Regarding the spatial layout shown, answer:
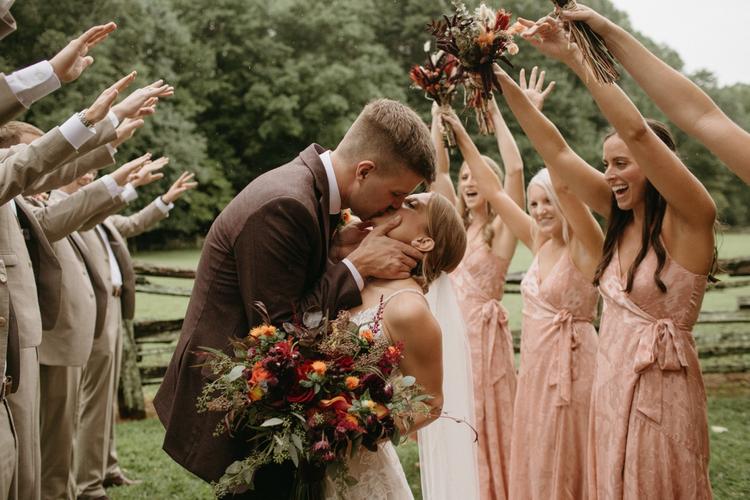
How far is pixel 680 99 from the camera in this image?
8.68 ft

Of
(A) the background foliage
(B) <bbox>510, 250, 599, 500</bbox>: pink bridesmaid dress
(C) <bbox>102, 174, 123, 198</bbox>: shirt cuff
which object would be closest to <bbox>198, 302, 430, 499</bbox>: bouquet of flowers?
(B) <bbox>510, 250, 599, 500</bbox>: pink bridesmaid dress

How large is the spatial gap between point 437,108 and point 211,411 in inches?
123

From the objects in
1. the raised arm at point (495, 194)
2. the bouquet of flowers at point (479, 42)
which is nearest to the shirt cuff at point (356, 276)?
the bouquet of flowers at point (479, 42)

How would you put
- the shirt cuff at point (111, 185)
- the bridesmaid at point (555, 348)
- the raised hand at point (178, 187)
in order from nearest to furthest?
the bridesmaid at point (555, 348)
the shirt cuff at point (111, 185)
the raised hand at point (178, 187)

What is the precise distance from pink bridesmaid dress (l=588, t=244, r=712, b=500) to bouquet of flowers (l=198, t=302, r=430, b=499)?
50.3 inches

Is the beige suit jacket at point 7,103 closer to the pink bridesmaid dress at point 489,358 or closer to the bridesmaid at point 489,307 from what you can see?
the bridesmaid at point 489,307

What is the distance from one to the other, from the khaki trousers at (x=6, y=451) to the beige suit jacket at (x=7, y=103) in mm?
1261

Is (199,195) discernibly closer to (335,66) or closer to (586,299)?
(335,66)

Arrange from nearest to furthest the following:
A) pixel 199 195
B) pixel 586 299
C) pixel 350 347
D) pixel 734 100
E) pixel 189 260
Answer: pixel 350 347 < pixel 586 299 < pixel 189 260 < pixel 199 195 < pixel 734 100

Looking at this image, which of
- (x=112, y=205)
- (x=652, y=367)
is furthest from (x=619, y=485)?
(x=112, y=205)

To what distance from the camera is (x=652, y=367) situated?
3148 mm

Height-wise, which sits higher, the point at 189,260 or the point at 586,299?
the point at 586,299

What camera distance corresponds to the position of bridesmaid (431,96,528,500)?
5184 millimetres

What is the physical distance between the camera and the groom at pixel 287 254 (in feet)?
8.17
